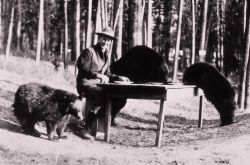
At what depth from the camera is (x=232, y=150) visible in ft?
30.9

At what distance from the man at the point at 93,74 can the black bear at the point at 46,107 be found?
0.77 metres

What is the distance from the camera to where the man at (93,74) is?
10.6 metres

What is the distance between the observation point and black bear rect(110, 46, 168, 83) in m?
13.2

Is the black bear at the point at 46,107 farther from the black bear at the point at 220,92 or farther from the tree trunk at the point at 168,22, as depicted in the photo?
the tree trunk at the point at 168,22

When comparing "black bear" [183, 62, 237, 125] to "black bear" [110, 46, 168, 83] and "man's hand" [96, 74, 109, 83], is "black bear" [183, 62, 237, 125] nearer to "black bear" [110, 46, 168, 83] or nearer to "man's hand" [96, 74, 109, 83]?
"black bear" [110, 46, 168, 83]

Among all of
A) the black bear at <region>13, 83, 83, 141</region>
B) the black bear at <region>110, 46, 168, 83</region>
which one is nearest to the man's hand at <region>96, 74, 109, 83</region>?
the black bear at <region>13, 83, 83, 141</region>

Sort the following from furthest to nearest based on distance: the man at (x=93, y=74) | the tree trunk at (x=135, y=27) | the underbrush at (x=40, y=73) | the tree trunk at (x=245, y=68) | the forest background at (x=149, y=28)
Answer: the underbrush at (x=40, y=73)
the forest background at (x=149, y=28)
the tree trunk at (x=135, y=27)
the tree trunk at (x=245, y=68)
the man at (x=93, y=74)

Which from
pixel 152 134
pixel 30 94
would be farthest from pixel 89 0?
pixel 30 94

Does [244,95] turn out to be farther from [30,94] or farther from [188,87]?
[30,94]

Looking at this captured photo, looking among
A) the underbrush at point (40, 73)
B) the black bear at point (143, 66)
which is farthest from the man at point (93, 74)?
the underbrush at point (40, 73)

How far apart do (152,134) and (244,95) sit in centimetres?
944

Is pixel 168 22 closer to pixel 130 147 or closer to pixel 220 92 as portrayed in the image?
pixel 220 92

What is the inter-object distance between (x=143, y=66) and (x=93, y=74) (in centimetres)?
319

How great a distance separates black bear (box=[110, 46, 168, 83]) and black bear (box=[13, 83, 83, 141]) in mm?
3867
